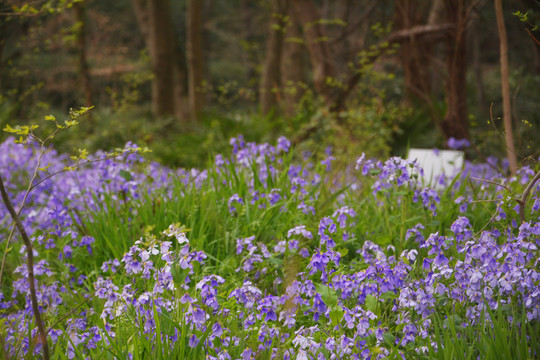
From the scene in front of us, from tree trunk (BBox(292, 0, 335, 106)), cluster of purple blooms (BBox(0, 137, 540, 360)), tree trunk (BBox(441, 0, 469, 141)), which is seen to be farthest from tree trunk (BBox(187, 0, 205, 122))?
cluster of purple blooms (BBox(0, 137, 540, 360))

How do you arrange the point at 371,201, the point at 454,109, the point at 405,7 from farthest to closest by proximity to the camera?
the point at 405,7 < the point at 454,109 < the point at 371,201

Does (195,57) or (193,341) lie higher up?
(195,57)

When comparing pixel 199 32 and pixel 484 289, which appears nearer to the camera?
pixel 484 289

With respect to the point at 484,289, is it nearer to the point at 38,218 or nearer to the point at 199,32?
the point at 38,218

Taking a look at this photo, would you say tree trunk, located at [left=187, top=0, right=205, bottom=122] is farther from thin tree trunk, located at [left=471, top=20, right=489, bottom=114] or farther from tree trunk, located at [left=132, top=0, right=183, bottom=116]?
thin tree trunk, located at [left=471, top=20, right=489, bottom=114]

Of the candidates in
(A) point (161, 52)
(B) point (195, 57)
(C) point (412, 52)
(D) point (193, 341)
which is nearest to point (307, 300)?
(D) point (193, 341)

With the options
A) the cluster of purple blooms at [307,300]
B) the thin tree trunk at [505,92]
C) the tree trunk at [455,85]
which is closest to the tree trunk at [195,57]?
the tree trunk at [455,85]

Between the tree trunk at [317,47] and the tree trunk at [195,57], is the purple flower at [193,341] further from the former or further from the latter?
the tree trunk at [195,57]

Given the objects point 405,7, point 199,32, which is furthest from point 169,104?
point 405,7

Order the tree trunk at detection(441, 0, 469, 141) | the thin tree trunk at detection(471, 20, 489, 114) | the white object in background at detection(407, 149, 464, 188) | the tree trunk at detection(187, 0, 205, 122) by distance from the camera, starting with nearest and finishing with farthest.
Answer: the white object in background at detection(407, 149, 464, 188), the tree trunk at detection(441, 0, 469, 141), the thin tree trunk at detection(471, 20, 489, 114), the tree trunk at detection(187, 0, 205, 122)

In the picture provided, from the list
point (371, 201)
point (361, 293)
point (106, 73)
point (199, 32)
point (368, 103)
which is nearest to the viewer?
point (361, 293)

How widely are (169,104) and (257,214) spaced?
811 cm

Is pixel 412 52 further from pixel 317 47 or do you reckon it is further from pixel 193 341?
pixel 193 341

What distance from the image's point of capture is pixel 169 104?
37.4ft
